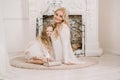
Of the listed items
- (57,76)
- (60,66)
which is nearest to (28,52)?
(60,66)

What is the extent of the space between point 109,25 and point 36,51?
1.88 m

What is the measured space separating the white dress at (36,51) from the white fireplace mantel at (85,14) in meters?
0.76

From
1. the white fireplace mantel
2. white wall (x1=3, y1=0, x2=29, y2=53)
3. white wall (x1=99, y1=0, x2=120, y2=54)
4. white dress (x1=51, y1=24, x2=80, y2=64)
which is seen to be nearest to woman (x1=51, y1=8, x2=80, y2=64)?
white dress (x1=51, y1=24, x2=80, y2=64)

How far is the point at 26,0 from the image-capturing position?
479 centimetres

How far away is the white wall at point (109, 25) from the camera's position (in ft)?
16.2

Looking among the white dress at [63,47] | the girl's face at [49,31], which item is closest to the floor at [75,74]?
the white dress at [63,47]

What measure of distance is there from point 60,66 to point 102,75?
0.66 metres

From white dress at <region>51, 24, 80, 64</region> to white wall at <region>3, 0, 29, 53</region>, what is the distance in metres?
1.29

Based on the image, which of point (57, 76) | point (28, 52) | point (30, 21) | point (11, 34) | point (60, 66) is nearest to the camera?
point (57, 76)

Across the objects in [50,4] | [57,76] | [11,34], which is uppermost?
[50,4]

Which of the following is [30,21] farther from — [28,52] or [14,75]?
[14,75]

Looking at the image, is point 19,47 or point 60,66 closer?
point 60,66

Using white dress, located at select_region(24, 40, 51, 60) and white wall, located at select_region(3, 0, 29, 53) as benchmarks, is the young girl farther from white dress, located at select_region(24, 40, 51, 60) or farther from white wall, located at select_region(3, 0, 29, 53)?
white wall, located at select_region(3, 0, 29, 53)

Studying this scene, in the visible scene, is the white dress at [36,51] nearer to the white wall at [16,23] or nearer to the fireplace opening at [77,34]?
the fireplace opening at [77,34]
